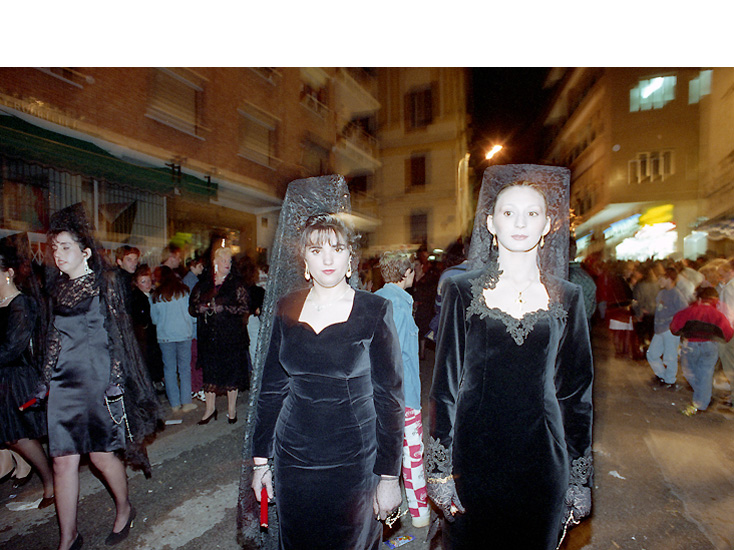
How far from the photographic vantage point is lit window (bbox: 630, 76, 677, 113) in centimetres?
2008

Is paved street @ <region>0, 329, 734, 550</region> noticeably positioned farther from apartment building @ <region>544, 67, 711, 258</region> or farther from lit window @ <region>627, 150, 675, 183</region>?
lit window @ <region>627, 150, 675, 183</region>

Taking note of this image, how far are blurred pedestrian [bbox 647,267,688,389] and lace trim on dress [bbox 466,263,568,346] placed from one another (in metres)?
6.32

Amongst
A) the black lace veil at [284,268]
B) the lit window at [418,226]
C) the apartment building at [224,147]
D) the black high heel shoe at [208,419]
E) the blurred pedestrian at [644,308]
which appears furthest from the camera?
the lit window at [418,226]

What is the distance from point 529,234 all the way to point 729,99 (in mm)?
16624

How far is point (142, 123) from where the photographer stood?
10.4 meters

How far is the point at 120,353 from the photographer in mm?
2945

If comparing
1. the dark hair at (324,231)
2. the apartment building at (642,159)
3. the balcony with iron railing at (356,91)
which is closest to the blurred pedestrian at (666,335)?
the dark hair at (324,231)

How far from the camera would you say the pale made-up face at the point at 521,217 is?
73.7 inches

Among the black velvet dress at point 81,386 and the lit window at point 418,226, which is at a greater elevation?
the lit window at point 418,226

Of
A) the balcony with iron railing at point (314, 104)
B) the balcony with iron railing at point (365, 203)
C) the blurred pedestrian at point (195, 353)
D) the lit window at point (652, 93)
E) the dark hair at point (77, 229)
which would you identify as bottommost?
the blurred pedestrian at point (195, 353)

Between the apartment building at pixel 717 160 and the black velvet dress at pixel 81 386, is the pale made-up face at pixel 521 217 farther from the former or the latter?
the apartment building at pixel 717 160

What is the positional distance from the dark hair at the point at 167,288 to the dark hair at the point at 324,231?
407 centimetres

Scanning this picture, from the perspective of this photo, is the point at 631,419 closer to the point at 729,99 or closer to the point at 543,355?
the point at 543,355
